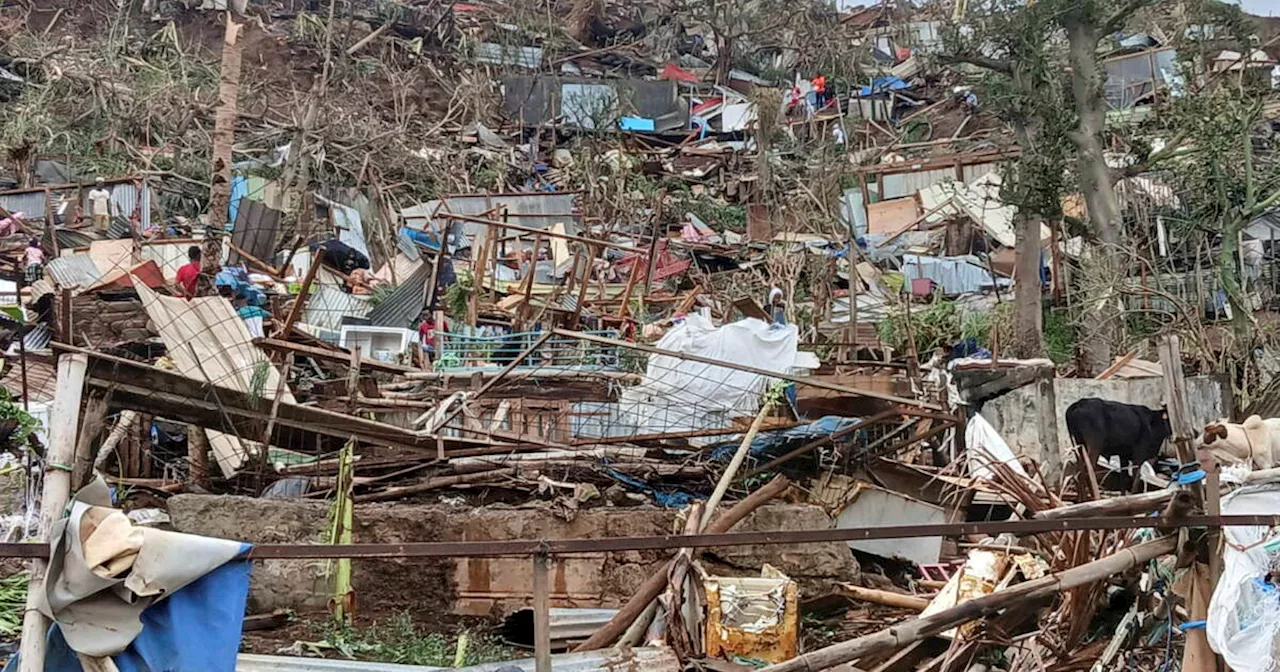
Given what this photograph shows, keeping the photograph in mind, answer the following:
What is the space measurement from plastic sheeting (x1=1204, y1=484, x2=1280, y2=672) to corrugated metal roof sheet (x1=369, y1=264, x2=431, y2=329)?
35.6 feet

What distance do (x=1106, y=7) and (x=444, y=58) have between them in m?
18.8

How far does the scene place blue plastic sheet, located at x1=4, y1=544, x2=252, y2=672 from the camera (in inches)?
121

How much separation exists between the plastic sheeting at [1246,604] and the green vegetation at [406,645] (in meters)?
3.79

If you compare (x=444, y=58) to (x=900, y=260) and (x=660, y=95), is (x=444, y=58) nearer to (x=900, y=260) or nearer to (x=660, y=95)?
(x=660, y=95)

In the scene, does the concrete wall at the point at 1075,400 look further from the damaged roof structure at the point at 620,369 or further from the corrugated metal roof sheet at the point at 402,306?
the corrugated metal roof sheet at the point at 402,306

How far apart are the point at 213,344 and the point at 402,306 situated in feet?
19.3

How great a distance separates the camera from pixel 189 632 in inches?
123

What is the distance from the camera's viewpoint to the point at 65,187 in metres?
17.1

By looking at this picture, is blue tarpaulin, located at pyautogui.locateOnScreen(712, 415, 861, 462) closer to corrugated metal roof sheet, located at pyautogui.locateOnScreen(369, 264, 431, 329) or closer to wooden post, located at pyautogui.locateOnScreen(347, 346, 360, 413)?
wooden post, located at pyautogui.locateOnScreen(347, 346, 360, 413)

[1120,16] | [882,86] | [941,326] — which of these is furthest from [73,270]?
[882,86]

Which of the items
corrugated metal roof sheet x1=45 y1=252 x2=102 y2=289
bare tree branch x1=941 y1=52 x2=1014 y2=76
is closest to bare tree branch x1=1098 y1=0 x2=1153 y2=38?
bare tree branch x1=941 y1=52 x2=1014 y2=76

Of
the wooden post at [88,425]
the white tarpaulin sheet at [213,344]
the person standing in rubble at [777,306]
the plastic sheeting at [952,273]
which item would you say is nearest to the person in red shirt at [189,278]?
the white tarpaulin sheet at [213,344]

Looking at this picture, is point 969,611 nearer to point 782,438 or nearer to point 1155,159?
point 782,438

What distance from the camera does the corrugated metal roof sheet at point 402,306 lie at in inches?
537
